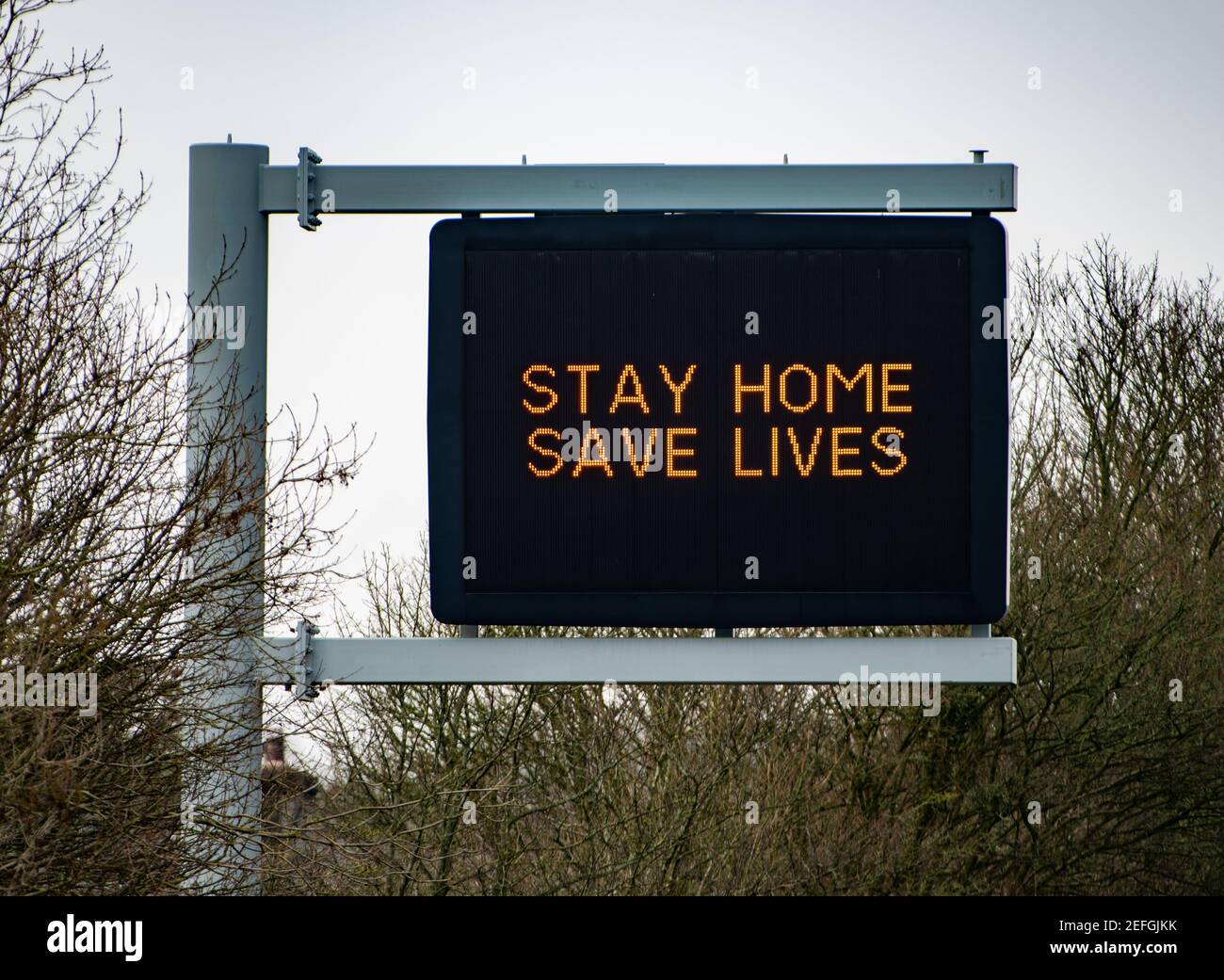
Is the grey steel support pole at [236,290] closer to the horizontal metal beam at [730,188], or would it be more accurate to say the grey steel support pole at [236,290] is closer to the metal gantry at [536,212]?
the metal gantry at [536,212]

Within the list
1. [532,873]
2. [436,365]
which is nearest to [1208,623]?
[532,873]

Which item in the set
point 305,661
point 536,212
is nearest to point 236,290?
point 536,212

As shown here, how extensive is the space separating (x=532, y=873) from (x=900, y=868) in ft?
12.9

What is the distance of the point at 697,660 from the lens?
6.28 meters

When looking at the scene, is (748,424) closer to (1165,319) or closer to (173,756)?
(173,756)

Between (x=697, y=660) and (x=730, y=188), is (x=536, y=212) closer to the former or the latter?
(x=730, y=188)

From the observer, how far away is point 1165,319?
21.1 meters

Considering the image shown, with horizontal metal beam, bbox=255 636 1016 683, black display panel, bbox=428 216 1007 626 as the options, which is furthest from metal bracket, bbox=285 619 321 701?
black display panel, bbox=428 216 1007 626

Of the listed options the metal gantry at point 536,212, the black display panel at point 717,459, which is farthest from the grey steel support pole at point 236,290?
the black display panel at point 717,459

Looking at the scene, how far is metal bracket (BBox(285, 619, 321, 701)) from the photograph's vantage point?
6.50 meters

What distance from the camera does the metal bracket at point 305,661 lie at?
650cm

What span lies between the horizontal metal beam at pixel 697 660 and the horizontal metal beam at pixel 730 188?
69.8 inches

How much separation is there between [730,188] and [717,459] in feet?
3.74

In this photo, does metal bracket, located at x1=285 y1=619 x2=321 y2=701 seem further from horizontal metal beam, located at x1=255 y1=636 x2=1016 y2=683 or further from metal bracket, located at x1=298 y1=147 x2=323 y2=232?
metal bracket, located at x1=298 y1=147 x2=323 y2=232
